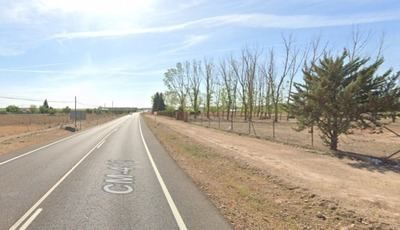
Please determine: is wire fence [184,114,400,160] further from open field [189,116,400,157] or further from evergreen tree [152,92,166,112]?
evergreen tree [152,92,166,112]

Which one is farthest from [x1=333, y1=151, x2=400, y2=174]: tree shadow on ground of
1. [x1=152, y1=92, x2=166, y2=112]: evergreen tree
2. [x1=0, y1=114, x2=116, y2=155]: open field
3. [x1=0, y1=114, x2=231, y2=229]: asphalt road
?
[x1=152, y1=92, x2=166, y2=112]: evergreen tree

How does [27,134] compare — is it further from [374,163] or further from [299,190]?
[299,190]

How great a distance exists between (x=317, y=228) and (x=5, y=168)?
37.9 feet

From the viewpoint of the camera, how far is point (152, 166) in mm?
15836

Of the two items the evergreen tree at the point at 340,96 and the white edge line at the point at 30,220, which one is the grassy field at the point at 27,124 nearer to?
the evergreen tree at the point at 340,96

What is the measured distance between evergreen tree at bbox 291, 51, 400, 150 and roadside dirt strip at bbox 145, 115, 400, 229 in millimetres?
1726

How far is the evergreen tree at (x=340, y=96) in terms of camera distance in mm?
17281

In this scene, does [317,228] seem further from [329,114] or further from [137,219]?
[329,114]

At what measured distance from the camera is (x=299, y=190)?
35.9 feet

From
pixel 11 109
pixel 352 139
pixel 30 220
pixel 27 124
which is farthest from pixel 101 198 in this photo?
pixel 11 109

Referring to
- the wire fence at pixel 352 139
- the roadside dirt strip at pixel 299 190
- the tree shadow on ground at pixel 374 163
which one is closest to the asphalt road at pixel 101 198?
the roadside dirt strip at pixel 299 190

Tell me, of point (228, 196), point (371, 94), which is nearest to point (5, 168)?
point (228, 196)

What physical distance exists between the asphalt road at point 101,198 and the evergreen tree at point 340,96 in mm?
7480

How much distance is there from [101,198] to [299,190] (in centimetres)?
507
